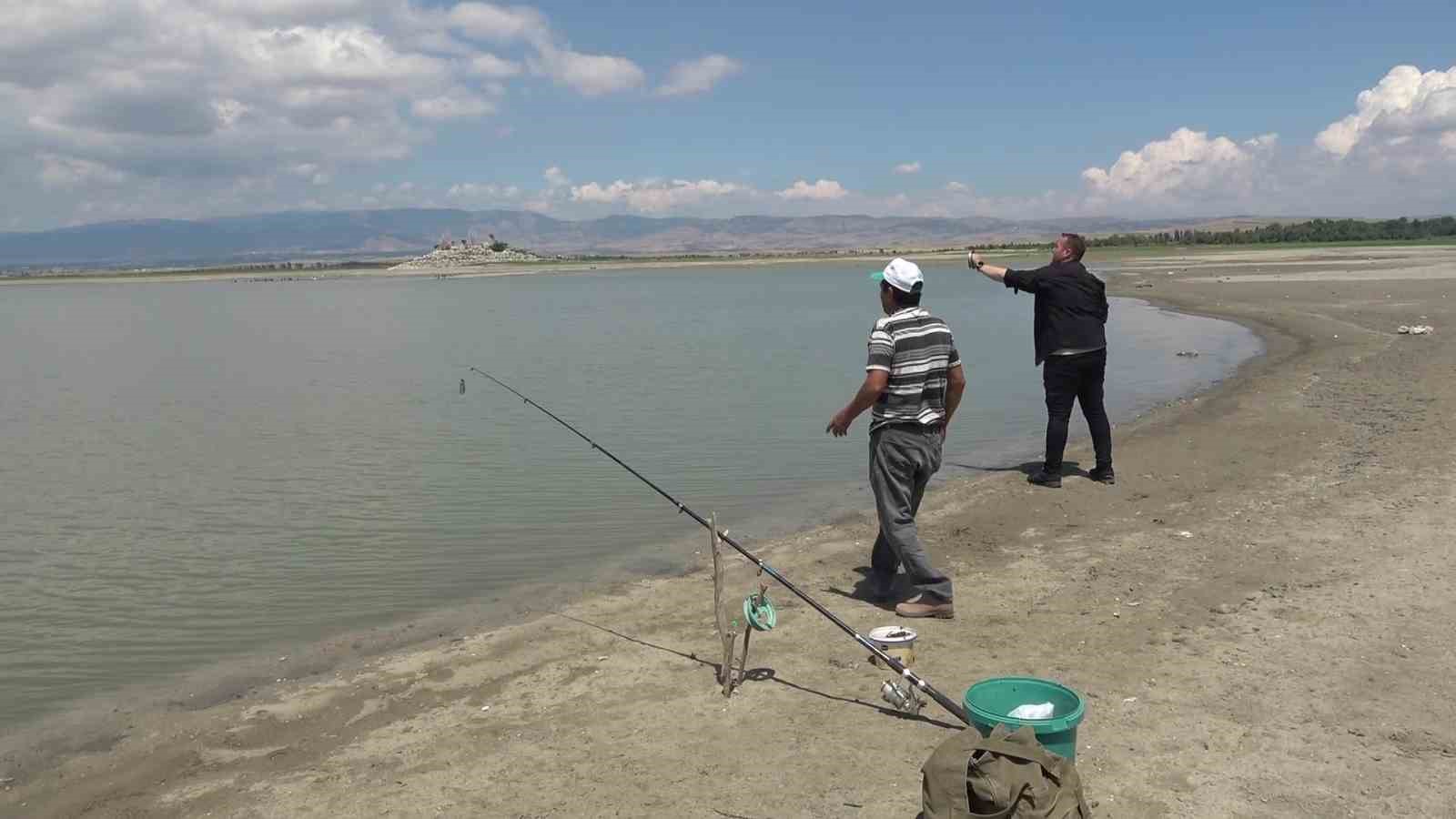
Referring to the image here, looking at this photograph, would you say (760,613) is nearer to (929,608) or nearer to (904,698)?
(904,698)

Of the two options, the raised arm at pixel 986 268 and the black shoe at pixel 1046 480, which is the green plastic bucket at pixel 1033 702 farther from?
the black shoe at pixel 1046 480

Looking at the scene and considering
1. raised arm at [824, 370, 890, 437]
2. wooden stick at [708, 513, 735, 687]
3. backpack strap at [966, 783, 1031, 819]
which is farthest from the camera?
raised arm at [824, 370, 890, 437]

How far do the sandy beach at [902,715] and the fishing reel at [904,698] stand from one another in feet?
0.21

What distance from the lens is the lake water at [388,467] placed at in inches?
307

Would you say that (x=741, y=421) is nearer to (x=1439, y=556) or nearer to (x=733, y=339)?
(x=1439, y=556)

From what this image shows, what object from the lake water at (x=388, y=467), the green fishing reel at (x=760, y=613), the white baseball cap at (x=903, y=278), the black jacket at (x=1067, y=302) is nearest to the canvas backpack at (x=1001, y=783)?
the green fishing reel at (x=760, y=613)

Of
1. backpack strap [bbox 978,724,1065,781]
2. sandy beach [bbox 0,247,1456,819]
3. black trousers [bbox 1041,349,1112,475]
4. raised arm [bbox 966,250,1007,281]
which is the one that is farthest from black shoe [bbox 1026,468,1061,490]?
backpack strap [bbox 978,724,1065,781]

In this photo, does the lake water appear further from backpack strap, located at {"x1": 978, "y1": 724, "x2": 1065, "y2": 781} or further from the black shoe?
backpack strap, located at {"x1": 978, "y1": 724, "x2": 1065, "y2": 781}

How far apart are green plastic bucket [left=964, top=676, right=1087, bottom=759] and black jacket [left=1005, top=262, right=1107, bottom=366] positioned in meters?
4.90

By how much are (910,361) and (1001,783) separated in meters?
2.88

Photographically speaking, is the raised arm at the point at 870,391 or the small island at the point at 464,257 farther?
the small island at the point at 464,257

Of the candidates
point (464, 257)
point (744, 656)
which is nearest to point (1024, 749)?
point (744, 656)

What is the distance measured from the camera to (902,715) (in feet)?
15.9

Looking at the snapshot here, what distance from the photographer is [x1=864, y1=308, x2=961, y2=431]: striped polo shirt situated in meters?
5.74
